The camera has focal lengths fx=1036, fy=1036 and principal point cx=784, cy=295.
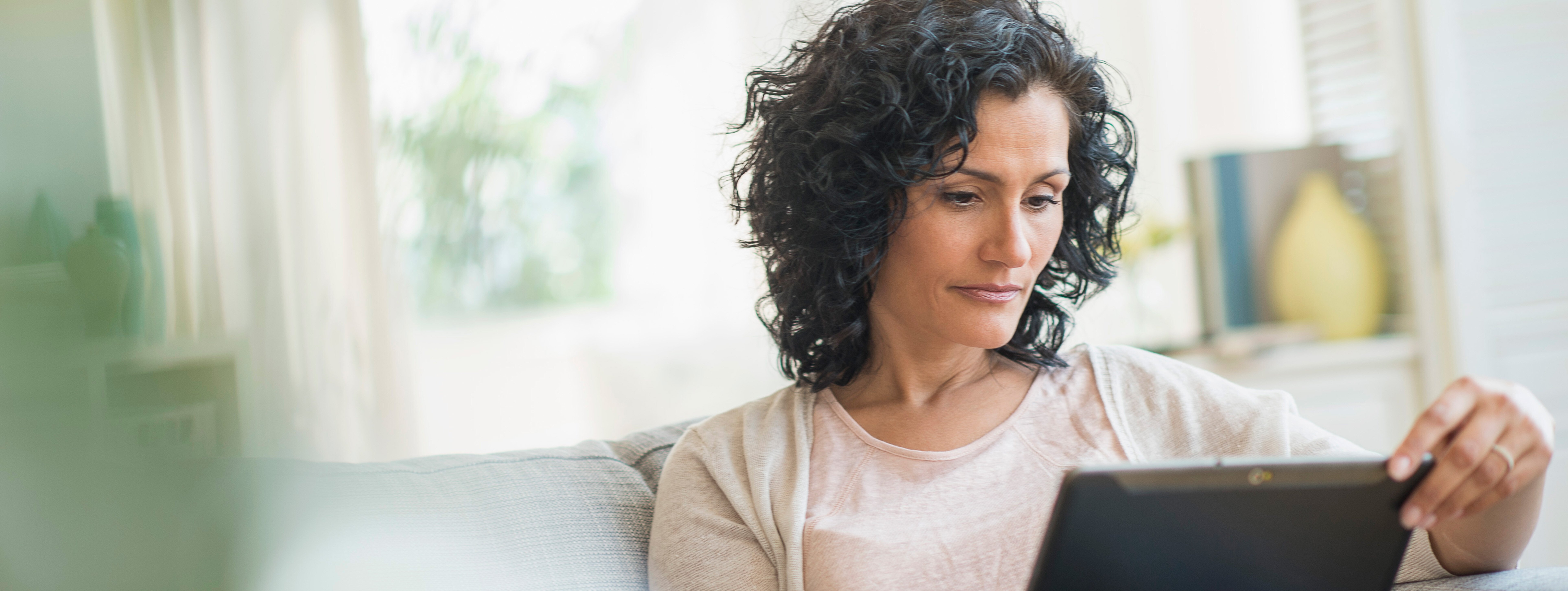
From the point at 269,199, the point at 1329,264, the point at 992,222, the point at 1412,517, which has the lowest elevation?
the point at 1412,517

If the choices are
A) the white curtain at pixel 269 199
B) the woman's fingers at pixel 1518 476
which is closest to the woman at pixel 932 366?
the woman's fingers at pixel 1518 476

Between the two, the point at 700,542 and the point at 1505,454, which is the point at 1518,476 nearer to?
Answer: the point at 1505,454

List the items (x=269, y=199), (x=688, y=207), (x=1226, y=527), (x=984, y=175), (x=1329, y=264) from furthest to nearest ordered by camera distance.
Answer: (x=688, y=207) → (x=1329, y=264) → (x=269, y=199) → (x=984, y=175) → (x=1226, y=527)

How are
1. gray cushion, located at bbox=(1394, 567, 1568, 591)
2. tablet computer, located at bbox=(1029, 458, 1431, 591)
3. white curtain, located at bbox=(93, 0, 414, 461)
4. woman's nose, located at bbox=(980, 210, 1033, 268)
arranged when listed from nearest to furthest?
1. white curtain, located at bbox=(93, 0, 414, 461)
2. tablet computer, located at bbox=(1029, 458, 1431, 591)
3. gray cushion, located at bbox=(1394, 567, 1568, 591)
4. woman's nose, located at bbox=(980, 210, 1033, 268)

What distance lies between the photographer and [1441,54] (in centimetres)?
216

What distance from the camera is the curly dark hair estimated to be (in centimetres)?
100

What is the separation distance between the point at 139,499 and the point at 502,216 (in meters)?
2.39

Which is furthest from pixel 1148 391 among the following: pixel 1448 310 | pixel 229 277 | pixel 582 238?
pixel 582 238

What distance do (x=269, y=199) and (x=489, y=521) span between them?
803 millimetres

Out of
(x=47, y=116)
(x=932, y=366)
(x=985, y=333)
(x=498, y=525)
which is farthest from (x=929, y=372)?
(x=47, y=116)

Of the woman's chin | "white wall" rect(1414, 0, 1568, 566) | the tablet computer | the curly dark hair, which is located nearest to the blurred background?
"white wall" rect(1414, 0, 1568, 566)

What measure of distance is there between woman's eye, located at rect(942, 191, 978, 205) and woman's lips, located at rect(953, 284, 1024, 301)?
0.26ft

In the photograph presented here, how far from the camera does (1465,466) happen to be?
70 centimetres

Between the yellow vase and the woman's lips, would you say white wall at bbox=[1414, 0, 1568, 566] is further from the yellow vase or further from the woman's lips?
the woman's lips
